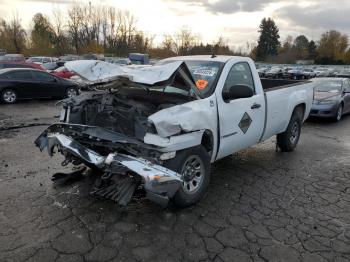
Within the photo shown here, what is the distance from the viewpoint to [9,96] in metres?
13.6

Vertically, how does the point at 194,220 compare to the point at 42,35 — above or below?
below

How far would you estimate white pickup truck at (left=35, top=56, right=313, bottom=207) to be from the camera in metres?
3.84

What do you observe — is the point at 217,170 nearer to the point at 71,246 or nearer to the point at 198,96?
the point at 198,96

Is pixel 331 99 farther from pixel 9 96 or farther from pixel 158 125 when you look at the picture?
pixel 9 96

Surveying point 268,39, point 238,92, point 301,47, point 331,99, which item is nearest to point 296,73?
point 331,99

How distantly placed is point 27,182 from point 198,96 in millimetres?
2899

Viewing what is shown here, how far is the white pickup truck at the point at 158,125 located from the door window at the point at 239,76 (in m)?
0.02

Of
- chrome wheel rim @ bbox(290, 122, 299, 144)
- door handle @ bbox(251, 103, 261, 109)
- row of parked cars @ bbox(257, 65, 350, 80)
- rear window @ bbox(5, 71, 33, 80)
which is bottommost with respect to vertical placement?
chrome wheel rim @ bbox(290, 122, 299, 144)

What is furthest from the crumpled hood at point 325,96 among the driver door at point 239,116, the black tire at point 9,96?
the black tire at point 9,96

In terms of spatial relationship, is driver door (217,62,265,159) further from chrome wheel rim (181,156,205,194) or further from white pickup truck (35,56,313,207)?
chrome wheel rim (181,156,205,194)

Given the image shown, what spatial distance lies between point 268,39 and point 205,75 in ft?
324

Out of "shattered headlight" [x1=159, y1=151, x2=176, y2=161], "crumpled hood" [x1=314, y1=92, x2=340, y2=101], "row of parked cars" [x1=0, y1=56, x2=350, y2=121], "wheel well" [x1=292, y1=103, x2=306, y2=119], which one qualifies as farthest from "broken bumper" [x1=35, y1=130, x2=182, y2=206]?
"crumpled hood" [x1=314, y1=92, x2=340, y2=101]

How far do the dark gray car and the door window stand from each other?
6.74 m

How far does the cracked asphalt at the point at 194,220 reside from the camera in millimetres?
3434
